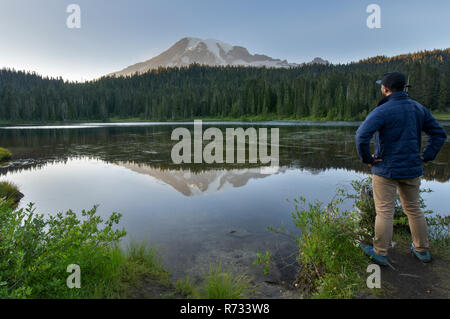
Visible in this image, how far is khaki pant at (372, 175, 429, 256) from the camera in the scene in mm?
4824

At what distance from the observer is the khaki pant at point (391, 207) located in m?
4.82

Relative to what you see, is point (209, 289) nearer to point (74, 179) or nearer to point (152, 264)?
point (152, 264)

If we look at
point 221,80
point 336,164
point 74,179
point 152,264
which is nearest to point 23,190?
point 74,179

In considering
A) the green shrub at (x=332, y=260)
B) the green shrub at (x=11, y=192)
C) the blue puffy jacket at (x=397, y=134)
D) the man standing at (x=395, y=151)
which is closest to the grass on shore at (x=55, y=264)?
the green shrub at (x=332, y=260)

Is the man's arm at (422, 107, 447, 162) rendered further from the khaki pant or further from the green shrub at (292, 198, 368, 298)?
the green shrub at (292, 198, 368, 298)

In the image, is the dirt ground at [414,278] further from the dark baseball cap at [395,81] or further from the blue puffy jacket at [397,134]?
→ the dark baseball cap at [395,81]

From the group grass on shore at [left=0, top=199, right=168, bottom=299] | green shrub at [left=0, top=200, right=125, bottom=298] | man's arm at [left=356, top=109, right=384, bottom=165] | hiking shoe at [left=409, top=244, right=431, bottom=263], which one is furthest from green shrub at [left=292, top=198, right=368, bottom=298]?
green shrub at [left=0, top=200, right=125, bottom=298]

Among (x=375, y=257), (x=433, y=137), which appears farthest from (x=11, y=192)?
(x=433, y=137)

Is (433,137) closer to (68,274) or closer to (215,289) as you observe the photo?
(215,289)

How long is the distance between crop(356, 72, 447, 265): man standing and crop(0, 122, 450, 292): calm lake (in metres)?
2.59

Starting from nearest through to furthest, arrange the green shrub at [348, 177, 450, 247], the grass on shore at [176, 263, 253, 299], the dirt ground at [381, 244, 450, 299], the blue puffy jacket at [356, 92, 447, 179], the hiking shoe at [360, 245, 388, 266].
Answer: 1. the dirt ground at [381, 244, 450, 299]
2. the grass on shore at [176, 263, 253, 299]
3. the blue puffy jacket at [356, 92, 447, 179]
4. the hiking shoe at [360, 245, 388, 266]
5. the green shrub at [348, 177, 450, 247]
